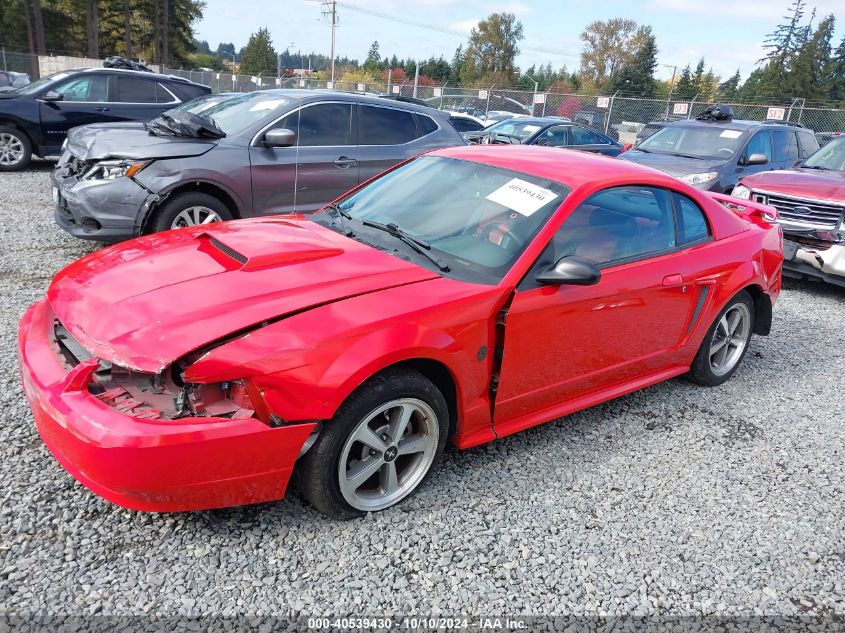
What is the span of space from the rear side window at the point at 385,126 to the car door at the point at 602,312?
12.1 ft

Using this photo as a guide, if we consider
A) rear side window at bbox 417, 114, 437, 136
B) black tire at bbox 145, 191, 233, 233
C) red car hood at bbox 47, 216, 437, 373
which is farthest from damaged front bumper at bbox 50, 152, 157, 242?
rear side window at bbox 417, 114, 437, 136

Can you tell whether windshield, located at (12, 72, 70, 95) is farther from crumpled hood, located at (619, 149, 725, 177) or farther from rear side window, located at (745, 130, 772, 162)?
rear side window, located at (745, 130, 772, 162)

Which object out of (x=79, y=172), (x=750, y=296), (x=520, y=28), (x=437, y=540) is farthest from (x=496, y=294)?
(x=520, y=28)

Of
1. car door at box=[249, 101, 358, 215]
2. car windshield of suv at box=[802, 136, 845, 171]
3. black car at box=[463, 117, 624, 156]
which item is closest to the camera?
car door at box=[249, 101, 358, 215]

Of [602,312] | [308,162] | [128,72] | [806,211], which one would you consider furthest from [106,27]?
[602,312]

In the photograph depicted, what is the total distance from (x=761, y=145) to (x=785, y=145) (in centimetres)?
81

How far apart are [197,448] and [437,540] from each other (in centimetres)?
109

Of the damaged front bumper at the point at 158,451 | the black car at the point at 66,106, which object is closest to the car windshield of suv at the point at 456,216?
the damaged front bumper at the point at 158,451

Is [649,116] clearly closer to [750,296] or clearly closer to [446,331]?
[750,296]

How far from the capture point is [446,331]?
8.69ft

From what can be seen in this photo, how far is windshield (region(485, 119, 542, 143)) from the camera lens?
1320 centimetres

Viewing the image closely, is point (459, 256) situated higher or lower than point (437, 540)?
higher

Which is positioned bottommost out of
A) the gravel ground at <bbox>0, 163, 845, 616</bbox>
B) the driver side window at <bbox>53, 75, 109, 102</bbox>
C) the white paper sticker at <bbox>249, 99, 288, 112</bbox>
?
the gravel ground at <bbox>0, 163, 845, 616</bbox>

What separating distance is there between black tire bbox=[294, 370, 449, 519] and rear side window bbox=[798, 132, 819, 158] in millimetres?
10540
